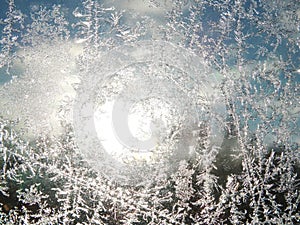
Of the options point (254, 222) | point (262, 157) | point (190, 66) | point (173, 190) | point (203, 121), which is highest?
point (190, 66)

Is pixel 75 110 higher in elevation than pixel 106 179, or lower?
higher

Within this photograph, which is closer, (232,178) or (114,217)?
(114,217)

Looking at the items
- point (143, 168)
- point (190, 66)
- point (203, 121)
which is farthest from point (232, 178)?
point (190, 66)

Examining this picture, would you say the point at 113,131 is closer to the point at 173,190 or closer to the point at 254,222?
the point at 173,190

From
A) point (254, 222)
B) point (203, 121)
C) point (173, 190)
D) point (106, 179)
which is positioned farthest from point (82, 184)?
point (254, 222)

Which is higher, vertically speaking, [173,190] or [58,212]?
[173,190]

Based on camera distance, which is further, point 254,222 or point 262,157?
point 262,157

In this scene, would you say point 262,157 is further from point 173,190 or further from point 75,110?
point 75,110

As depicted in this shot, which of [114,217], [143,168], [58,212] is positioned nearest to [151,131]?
[143,168]
